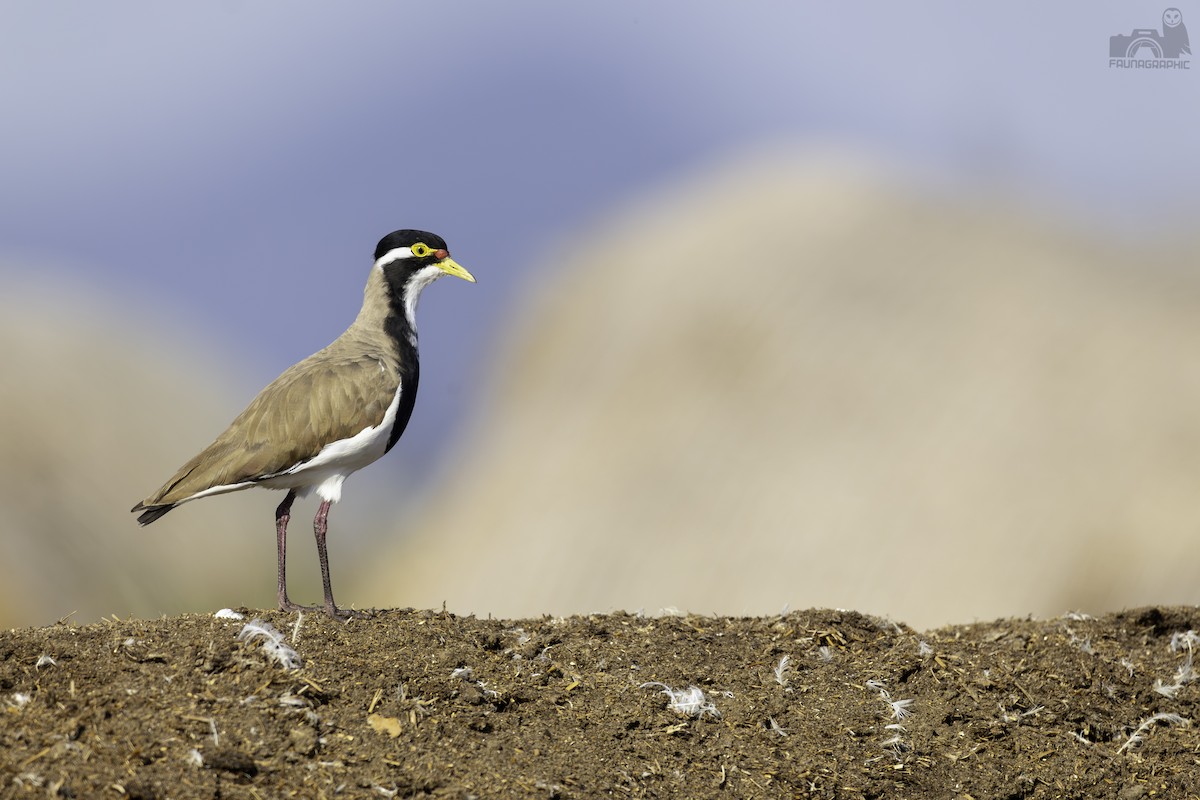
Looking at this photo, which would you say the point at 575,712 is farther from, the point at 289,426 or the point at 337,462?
the point at 289,426

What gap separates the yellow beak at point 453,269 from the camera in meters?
9.11

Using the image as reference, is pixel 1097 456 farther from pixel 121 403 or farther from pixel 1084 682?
pixel 121 403

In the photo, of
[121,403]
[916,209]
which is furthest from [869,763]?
[916,209]

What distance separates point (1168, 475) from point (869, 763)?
11925 millimetres

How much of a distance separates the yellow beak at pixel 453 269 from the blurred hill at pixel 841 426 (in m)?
9.82

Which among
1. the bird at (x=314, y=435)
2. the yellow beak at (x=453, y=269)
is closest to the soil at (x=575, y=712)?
the bird at (x=314, y=435)

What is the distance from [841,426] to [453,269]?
12.7 meters

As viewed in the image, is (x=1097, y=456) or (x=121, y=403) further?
(x=121, y=403)

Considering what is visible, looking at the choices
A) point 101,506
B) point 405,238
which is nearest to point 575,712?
point 405,238

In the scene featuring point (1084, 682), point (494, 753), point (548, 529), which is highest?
point (494, 753)

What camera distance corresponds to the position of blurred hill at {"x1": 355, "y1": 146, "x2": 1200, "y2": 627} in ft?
57.1

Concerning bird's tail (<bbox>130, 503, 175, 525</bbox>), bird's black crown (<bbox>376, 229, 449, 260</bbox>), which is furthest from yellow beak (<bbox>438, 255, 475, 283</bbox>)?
bird's tail (<bbox>130, 503, 175, 525</bbox>)

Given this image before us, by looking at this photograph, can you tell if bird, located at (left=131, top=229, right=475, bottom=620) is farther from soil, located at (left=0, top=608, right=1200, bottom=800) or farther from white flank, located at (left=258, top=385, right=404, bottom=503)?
soil, located at (left=0, top=608, right=1200, bottom=800)

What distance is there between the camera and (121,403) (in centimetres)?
2033
